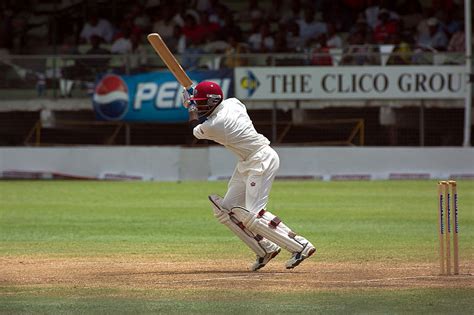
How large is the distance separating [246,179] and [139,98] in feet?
49.8

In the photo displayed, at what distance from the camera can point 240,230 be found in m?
11.8

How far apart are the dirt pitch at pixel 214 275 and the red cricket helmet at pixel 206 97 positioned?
1.62 metres

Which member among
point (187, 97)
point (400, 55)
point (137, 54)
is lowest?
point (400, 55)

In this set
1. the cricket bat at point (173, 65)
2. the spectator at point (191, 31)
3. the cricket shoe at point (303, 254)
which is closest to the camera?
the cricket shoe at point (303, 254)

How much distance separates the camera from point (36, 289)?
10.6 meters

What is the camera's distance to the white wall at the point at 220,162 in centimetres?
2586

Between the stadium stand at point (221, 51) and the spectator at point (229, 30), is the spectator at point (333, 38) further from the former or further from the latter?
the spectator at point (229, 30)

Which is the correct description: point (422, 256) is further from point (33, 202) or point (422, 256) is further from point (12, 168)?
point (12, 168)

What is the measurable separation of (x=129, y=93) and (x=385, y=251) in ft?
44.7

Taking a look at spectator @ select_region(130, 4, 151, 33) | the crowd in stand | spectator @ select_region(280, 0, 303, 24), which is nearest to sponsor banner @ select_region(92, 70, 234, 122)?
the crowd in stand

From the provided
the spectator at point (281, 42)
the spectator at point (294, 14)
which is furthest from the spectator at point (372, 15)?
the spectator at point (281, 42)

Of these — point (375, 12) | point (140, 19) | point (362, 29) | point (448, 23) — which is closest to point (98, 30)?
point (140, 19)

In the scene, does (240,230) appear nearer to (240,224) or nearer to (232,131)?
(240,224)

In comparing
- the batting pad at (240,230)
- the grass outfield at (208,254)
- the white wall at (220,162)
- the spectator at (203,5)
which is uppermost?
the spectator at (203,5)
